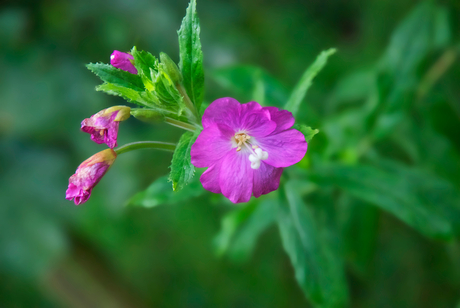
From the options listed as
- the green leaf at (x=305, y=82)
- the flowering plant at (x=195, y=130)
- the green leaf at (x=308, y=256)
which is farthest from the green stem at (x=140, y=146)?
the green leaf at (x=308, y=256)

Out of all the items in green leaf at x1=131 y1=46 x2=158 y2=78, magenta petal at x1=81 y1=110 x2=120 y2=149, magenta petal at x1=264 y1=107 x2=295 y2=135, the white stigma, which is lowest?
magenta petal at x1=81 y1=110 x2=120 y2=149

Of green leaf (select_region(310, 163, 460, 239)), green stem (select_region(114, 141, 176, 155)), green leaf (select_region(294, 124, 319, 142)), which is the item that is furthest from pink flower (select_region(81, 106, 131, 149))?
green leaf (select_region(310, 163, 460, 239))

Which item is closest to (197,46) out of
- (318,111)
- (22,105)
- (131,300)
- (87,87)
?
(87,87)

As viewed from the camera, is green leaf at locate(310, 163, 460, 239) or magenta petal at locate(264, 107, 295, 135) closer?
magenta petal at locate(264, 107, 295, 135)

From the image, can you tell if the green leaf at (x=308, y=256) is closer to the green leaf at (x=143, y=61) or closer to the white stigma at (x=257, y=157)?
the white stigma at (x=257, y=157)

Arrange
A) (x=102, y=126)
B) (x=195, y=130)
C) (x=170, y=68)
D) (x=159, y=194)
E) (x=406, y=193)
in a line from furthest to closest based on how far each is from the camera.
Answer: (x=406, y=193), (x=159, y=194), (x=195, y=130), (x=170, y=68), (x=102, y=126)

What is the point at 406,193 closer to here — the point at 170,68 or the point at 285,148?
the point at 285,148

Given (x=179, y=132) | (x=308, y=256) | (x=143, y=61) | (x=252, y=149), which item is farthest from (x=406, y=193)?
(x=179, y=132)

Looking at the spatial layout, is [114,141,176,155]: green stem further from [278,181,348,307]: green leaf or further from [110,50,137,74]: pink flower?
[278,181,348,307]: green leaf
